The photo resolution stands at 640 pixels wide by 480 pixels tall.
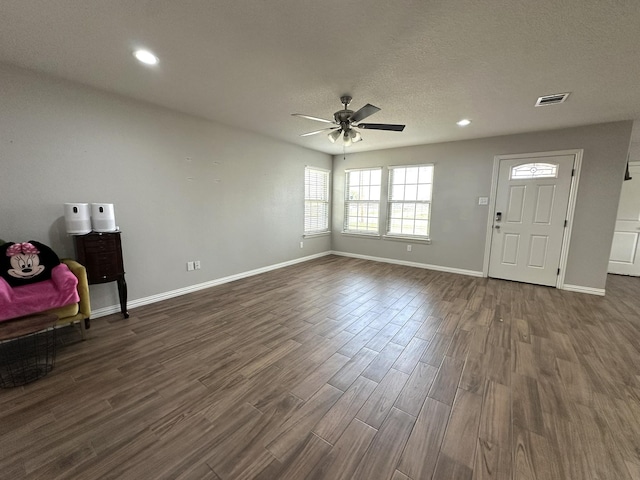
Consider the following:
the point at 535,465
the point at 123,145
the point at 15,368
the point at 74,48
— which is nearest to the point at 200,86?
the point at 74,48

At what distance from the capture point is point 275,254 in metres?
5.12

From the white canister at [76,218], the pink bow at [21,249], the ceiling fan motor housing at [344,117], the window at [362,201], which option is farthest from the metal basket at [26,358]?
the window at [362,201]

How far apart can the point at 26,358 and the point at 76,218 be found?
1276mm

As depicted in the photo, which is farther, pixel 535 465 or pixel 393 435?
pixel 393 435

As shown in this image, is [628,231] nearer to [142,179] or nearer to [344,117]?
[344,117]

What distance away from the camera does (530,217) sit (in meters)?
4.23

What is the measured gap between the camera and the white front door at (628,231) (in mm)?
4652

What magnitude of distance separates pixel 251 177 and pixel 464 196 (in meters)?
3.93

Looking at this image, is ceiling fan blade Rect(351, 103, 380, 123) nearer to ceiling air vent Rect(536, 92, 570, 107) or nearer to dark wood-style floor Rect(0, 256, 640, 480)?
ceiling air vent Rect(536, 92, 570, 107)

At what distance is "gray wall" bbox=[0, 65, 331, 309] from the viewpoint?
2.44 metres

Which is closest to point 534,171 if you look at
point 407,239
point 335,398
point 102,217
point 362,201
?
point 407,239

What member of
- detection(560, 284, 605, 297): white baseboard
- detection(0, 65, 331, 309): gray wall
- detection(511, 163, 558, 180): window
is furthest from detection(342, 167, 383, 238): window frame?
detection(560, 284, 605, 297): white baseboard

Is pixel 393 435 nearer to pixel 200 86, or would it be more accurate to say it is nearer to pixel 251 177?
pixel 200 86

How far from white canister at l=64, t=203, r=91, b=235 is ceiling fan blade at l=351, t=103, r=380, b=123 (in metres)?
2.91
